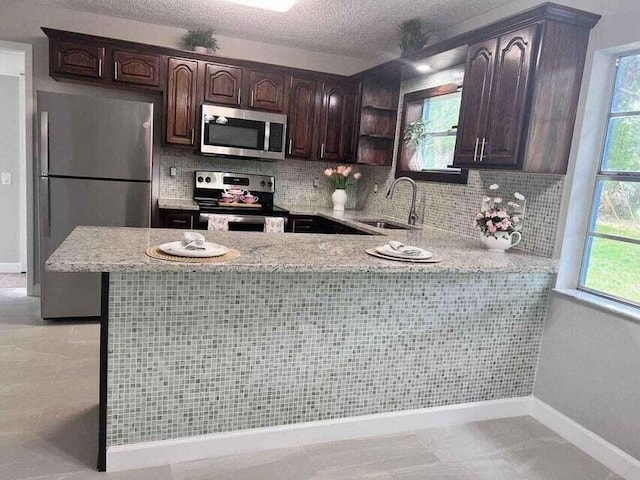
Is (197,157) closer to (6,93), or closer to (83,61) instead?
(83,61)

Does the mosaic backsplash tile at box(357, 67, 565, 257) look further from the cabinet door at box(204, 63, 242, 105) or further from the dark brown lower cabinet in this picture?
the dark brown lower cabinet

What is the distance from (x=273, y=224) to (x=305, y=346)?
6.34ft

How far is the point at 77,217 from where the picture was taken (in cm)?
363

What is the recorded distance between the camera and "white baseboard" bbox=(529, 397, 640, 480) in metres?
2.19

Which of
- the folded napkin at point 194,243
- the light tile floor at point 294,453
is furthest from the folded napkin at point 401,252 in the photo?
the light tile floor at point 294,453

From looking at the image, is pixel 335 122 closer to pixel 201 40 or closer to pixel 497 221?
pixel 201 40

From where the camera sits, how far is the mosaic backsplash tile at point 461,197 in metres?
2.63

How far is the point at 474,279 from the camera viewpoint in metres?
2.45

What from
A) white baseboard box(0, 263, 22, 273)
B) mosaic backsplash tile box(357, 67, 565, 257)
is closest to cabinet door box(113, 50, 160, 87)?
mosaic backsplash tile box(357, 67, 565, 257)

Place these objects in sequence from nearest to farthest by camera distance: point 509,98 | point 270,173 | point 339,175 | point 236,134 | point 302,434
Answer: point 302,434
point 509,98
point 236,134
point 339,175
point 270,173

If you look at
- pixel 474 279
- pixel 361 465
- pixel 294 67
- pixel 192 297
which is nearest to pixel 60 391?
pixel 192 297

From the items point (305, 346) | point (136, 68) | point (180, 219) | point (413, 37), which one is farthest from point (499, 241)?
point (136, 68)

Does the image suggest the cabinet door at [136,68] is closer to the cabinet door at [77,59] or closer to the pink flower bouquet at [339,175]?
the cabinet door at [77,59]

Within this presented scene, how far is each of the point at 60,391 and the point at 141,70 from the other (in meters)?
2.58
